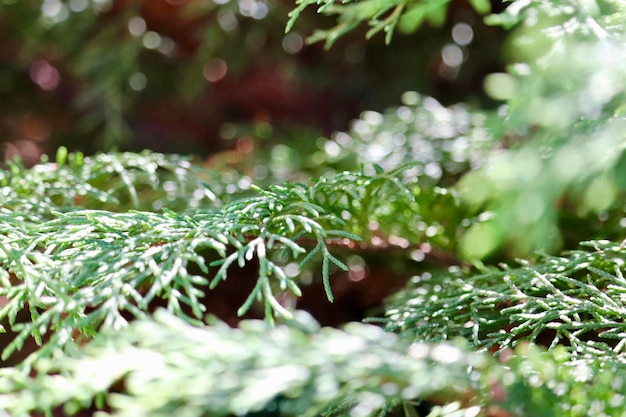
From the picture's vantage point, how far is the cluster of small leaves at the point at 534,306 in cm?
59

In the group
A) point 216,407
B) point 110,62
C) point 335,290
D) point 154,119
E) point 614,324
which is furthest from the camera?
point 154,119

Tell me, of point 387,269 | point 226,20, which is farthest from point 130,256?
point 226,20

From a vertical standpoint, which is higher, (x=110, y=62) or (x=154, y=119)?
(x=110, y=62)

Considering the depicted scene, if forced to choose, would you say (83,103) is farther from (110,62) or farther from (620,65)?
(620,65)

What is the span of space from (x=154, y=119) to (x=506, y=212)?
1.37 meters

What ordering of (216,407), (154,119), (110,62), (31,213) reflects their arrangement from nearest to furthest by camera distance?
(216,407), (31,213), (110,62), (154,119)

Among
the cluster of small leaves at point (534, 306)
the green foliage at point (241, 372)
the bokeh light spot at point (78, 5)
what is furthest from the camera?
the bokeh light spot at point (78, 5)

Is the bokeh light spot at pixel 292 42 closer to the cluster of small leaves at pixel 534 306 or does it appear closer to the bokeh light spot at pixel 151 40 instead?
the bokeh light spot at pixel 151 40

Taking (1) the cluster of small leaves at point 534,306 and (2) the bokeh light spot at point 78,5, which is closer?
(1) the cluster of small leaves at point 534,306

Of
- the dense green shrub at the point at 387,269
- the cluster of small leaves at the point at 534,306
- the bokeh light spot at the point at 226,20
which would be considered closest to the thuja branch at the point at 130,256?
the dense green shrub at the point at 387,269

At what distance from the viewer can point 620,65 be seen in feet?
1.62

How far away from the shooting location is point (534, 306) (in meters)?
0.63

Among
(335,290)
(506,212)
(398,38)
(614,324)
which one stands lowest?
(335,290)

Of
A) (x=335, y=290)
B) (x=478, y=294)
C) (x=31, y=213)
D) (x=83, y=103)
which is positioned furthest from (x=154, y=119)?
(x=478, y=294)
